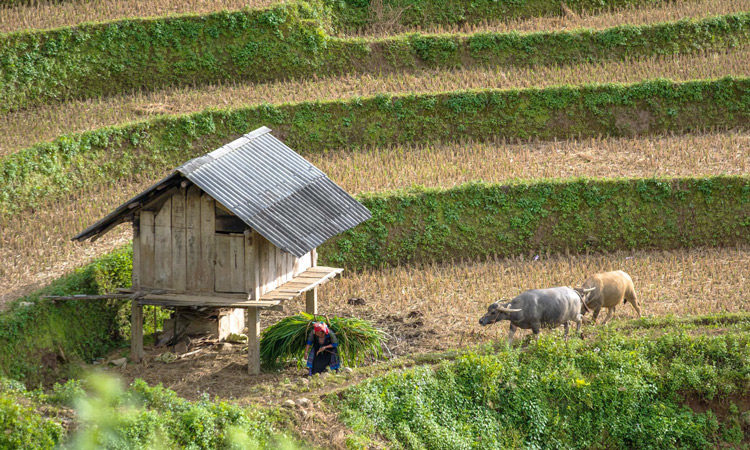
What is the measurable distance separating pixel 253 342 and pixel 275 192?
7.64ft

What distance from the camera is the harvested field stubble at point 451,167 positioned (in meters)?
16.2

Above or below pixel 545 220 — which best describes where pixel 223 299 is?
below

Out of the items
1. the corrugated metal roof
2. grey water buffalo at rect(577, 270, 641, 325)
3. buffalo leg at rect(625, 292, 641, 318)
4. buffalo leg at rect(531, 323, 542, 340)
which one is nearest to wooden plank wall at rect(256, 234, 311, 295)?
the corrugated metal roof

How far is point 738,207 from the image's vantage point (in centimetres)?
1850

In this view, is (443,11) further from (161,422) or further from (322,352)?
(161,422)

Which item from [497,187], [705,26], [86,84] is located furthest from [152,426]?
[705,26]

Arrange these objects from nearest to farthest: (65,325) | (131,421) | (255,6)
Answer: (131,421), (65,325), (255,6)

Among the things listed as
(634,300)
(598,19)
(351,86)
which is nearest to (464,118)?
(351,86)

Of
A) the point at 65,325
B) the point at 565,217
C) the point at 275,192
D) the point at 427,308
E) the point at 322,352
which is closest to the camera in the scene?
the point at 322,352

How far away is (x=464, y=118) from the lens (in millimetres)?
21453

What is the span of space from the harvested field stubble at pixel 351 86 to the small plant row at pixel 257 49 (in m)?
0.39

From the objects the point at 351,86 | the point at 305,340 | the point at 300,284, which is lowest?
the point at 305,340

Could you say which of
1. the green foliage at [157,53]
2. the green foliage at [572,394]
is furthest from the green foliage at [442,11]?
the green foliage at [572,394]

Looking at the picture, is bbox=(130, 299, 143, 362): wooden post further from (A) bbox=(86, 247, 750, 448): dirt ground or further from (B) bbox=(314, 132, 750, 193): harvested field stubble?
(B) bbox=(314, 132, 750, 193): harvested field stubble
